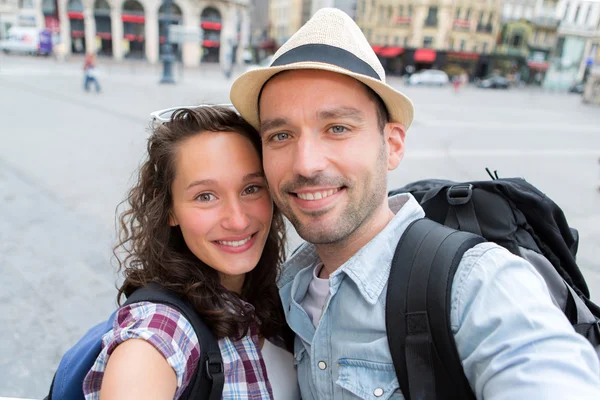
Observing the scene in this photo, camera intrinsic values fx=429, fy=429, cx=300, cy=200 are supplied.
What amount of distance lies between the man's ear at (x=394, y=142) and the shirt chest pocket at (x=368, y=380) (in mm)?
717

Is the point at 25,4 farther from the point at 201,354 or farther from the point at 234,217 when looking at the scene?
the point at 201,354

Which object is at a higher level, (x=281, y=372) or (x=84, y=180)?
(x=281, y=372)

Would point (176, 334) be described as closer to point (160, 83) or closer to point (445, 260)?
point (445, 260)

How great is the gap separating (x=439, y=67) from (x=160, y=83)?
114 ft

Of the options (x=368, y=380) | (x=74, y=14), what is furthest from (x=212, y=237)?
(x=74, y=14)

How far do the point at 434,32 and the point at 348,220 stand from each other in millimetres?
48869

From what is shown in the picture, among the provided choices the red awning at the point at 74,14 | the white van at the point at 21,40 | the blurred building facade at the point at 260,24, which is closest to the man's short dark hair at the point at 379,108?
the white van at the point at 21,40

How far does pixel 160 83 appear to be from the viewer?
65.7 ft

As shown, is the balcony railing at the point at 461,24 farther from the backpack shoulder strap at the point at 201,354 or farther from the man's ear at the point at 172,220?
the backpack shoulder strap at the point at 201,354

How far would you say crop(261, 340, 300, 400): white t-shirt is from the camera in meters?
1.57

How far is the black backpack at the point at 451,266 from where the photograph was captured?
1.16 meters

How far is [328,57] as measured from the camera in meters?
1.41

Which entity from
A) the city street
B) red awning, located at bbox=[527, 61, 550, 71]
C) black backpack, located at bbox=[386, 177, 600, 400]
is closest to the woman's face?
black backpack, located at bbox=[386, 177, 600, 400]

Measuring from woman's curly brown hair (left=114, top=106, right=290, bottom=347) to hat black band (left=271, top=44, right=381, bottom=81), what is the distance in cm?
37
